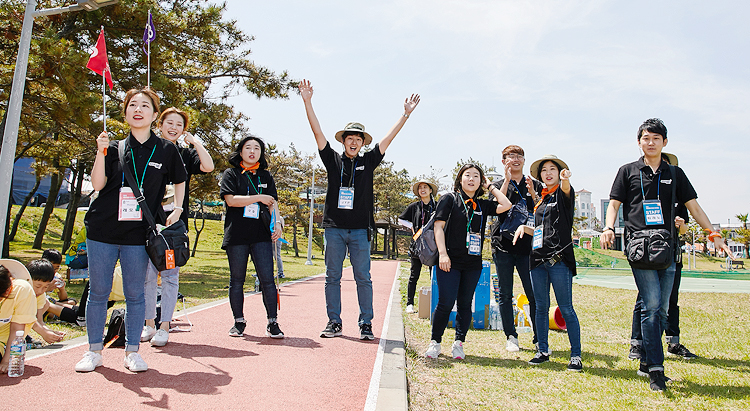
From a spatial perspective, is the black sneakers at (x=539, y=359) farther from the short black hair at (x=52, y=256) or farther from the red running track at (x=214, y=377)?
the short black hair at (x=52, y=256)

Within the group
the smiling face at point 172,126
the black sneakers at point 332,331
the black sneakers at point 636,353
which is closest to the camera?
the smiling face at point 172,126

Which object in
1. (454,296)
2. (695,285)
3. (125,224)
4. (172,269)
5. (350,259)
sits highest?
(125,224)

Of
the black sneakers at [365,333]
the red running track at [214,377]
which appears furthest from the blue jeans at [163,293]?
the black sneakers at [365,333]

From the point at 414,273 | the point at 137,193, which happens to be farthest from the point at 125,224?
the point at 414,273

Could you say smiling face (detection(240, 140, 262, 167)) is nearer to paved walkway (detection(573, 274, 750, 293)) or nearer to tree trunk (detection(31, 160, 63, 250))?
paved walkway (detection(573, 274, 750, 293))

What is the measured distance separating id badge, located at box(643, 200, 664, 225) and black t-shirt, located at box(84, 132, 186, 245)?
369 centimetres

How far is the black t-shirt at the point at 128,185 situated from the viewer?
3602 millimetres

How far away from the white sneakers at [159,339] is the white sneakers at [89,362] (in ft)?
2.74

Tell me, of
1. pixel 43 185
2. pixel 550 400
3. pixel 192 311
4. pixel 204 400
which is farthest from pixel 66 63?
pixel 43 185

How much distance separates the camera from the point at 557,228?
449 centimetres

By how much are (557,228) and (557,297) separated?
639 millimetres

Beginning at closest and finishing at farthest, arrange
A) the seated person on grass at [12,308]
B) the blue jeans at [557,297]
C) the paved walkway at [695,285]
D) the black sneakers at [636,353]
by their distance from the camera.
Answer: the seated person on grass at [12,308]
the blue jeans at [557,297]
the black sneakers at [636,353]
the paved walkway at [695,285]

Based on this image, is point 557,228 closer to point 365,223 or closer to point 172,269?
point 365,223

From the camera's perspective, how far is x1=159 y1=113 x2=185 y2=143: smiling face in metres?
4.64
